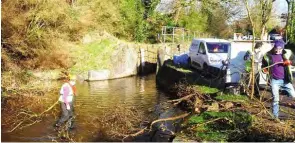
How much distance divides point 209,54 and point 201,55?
2.34 ft

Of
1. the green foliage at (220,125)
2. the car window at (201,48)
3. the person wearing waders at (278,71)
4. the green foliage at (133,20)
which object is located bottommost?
the green foliage at (220,125)

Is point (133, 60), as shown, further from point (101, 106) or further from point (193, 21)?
point (193, 21)

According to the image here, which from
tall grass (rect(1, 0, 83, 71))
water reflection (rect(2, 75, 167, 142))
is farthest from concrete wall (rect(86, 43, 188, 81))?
tall grass (rect(1, 0, 83, 71))

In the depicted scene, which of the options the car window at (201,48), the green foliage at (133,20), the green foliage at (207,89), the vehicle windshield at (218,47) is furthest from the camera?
the green foliage at (133,20)

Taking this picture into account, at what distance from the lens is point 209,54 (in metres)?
21.1

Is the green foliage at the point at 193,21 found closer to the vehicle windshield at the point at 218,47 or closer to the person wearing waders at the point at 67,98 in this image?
the vehicle windshield at the point at 218,47

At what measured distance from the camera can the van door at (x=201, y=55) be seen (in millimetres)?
21555

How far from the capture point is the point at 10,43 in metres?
23.0

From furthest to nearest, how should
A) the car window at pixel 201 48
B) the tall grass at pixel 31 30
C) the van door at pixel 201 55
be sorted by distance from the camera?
the tall grass at pixel 31 30
the car window at pixel 201 48
the van door at pixel 201 55

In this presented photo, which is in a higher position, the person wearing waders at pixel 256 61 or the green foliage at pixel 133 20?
the green foliage at pixel 133 20

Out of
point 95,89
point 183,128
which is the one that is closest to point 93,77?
point 95,89

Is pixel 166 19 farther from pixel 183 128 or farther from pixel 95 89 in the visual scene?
pixel 183 128

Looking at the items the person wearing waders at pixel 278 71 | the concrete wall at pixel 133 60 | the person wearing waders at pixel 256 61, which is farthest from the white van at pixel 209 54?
the person wearing waders at pixel 278 71

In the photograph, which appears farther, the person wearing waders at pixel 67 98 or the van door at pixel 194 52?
the van door at pixel 194 52
